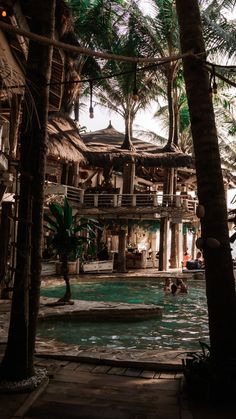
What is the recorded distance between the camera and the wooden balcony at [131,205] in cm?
2231

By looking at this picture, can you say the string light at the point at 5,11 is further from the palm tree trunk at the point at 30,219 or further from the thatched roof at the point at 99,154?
the thatched roof at the point at 99,154

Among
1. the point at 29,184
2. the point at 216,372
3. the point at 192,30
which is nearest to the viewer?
the point at 216,372

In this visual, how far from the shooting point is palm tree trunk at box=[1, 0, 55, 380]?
14.1 ft

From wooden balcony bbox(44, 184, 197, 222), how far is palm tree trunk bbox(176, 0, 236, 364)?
1740 cm

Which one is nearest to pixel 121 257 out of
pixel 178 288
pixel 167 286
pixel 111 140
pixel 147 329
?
pixel 167 286

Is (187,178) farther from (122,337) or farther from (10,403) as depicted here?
(10,403)

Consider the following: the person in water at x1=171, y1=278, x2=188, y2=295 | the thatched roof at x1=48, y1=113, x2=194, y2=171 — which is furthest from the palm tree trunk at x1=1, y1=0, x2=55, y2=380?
the thatched roof at x1=48, y1=113, x2=194, y2=171

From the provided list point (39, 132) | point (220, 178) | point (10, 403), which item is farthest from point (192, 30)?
point (10, 403)

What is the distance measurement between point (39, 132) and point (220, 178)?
2.16m

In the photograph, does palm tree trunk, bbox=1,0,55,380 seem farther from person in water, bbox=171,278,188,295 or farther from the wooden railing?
the wooden railing

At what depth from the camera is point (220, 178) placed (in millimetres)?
4629

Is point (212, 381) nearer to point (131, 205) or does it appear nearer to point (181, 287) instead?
point (181, 287)

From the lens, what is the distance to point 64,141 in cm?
2008

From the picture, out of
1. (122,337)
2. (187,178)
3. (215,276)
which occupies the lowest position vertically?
(122,337)
